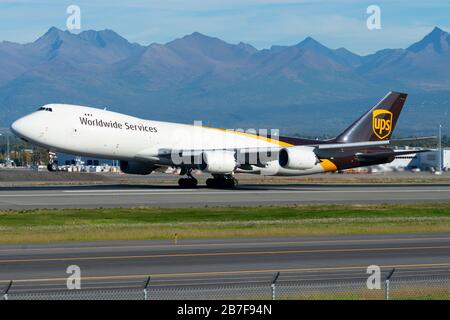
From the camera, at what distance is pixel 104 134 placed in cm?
6812

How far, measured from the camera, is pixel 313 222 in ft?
158

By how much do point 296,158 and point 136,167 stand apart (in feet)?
39.0

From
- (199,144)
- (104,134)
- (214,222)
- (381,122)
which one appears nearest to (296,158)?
(199,144)

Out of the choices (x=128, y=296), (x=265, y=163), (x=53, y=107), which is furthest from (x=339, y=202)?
(x=128, y=296)

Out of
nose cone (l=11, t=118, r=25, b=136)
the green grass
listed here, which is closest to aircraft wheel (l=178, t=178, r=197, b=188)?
nose cone (l=11, t=118, r=25, b=136)

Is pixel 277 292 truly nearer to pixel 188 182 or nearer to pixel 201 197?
pixel 201 197

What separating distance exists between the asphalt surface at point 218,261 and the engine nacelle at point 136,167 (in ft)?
109

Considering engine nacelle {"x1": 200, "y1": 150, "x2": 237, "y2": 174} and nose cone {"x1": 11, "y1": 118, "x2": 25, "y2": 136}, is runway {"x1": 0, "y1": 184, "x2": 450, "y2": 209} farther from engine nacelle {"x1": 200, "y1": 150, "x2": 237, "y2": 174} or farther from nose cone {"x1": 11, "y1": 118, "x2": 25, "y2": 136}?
nose cone {"x1": 11, "y1": 118, "x2": 25, "y2": 136}

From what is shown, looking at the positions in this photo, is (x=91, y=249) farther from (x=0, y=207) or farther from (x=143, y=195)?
(x=143, y=195)

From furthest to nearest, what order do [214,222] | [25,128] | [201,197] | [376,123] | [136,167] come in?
[376,123] < [136,167] < [25,128] < [201,197] < [214,222]

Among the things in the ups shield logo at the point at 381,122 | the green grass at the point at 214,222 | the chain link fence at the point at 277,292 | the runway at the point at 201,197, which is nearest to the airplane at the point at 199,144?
the ups shield logo at the point at 381,122

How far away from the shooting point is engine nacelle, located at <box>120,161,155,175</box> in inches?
2844

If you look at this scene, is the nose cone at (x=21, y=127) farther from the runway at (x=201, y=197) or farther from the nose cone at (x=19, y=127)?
the runway at (x=201, y=197)

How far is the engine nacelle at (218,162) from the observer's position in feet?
228
